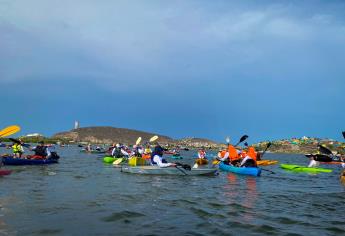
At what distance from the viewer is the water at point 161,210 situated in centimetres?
981

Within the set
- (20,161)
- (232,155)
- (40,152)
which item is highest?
(40,152)

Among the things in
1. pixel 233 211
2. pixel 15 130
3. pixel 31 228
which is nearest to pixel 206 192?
pixel 233 211

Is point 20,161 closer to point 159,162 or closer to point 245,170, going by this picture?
point 159,162

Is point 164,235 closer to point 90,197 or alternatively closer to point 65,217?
point 65,217

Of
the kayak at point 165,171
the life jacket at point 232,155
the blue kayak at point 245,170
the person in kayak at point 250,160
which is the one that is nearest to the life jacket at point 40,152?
the kayak at point 165,171

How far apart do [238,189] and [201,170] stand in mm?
6063

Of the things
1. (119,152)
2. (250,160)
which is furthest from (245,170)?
(119,152)

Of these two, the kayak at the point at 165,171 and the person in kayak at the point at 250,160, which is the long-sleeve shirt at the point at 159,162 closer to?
the kayak at the point at 165,171

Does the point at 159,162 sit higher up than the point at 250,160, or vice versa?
the point at 250,160

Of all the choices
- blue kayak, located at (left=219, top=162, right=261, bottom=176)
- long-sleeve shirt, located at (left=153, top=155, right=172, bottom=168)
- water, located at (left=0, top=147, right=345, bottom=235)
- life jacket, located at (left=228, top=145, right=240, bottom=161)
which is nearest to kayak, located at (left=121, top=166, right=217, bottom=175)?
Result: long-sleeve shirt, located at (left=153, top=155, right=172, bottom=168)

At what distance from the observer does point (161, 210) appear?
40.9 ft

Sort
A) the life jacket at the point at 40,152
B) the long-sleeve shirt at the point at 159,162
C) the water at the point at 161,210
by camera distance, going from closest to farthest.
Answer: the water at the point at 161,210
the long-sleeve shirt at the point at 159,162
the life jacket at the point at 40,152

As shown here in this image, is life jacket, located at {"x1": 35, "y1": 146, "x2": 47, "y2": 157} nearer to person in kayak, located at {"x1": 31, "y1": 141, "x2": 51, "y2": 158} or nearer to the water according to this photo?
person in kayak, located at {"x1": 31, "y1": 141, "x2": 51, "y2": 158}

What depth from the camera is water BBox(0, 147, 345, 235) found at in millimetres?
9812
